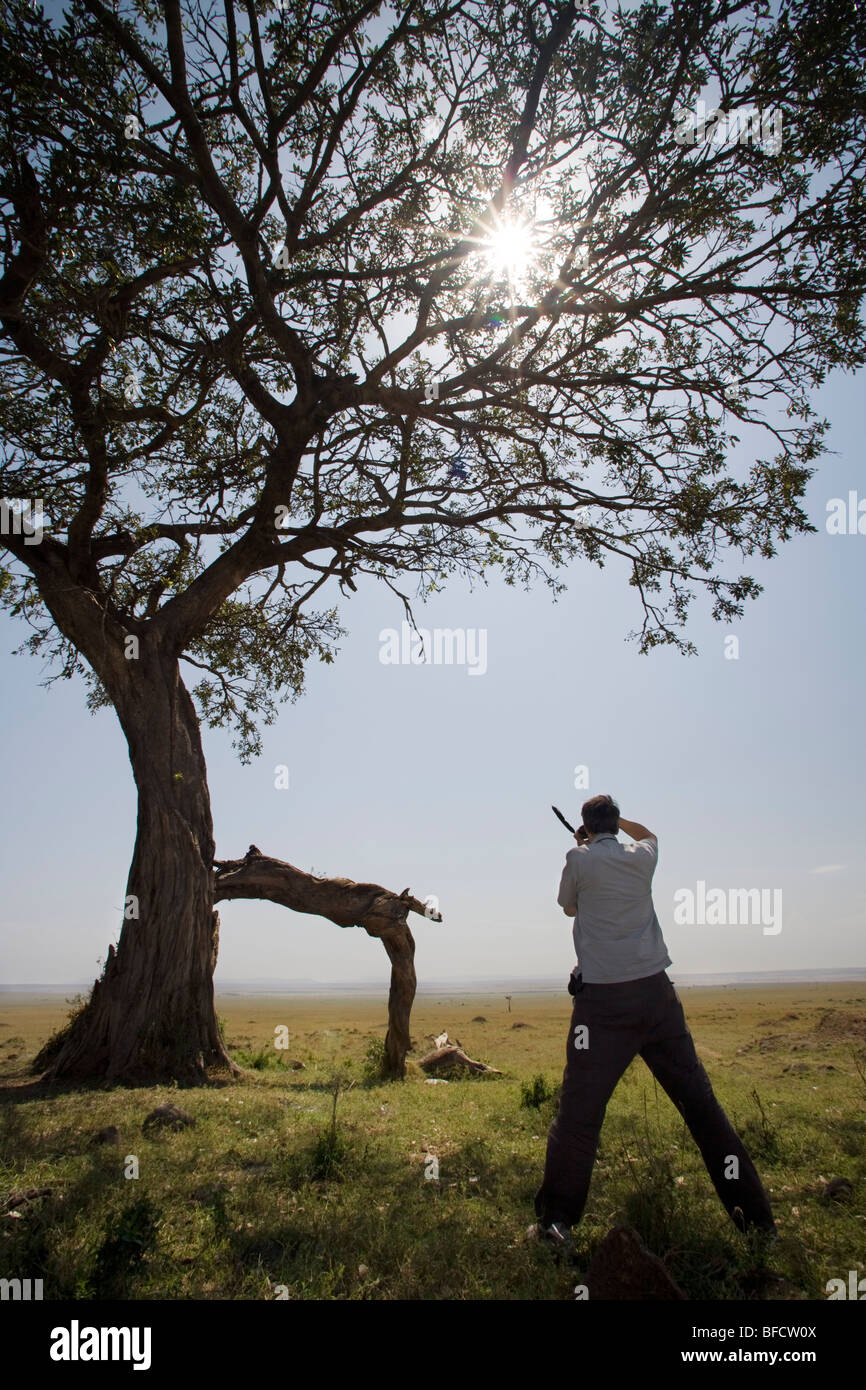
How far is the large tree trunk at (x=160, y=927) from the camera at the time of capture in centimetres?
1020

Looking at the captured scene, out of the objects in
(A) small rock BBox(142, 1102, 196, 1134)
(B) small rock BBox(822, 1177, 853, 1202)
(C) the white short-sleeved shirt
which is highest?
(C) the white short-sleeved shirt

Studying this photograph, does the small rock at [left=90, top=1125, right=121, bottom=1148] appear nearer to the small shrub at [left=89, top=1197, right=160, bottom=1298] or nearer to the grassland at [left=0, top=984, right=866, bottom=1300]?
the grassland at [left=0, top=984, right=866, bottom=1300]

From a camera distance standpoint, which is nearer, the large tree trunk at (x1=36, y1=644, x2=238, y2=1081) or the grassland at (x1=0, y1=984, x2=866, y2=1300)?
the grassland at (x1=0, y1=984, x2=866, y2=1300)

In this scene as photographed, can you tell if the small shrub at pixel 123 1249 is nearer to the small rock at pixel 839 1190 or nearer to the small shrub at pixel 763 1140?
the small rock at pixel 839 1190

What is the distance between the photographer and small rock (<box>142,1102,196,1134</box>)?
278 inches

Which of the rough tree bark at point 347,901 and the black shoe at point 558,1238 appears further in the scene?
the rough tree bark at point 347,901

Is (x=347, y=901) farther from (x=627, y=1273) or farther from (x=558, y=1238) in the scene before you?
(x=627, y=1273)

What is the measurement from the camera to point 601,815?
5543mm

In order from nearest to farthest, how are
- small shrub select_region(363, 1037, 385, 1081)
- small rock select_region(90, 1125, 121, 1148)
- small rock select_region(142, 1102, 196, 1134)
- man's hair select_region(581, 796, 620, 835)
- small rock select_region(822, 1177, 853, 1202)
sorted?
small rock select_region(822, 1177, 853, 1202) < man's hair select_region(581, 796, 620, 835) < small rock select_region(90, 1125, 121, 1148) < small rock select_region(142, 1102, 196, 1134) < small shrub select_region(363, 1037, 385, 1081)

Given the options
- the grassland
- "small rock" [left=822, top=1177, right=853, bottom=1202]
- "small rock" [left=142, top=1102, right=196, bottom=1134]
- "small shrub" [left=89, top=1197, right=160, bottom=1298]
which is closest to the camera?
"small shrub" [left=89, top=1197, right=160, bottom=1298]

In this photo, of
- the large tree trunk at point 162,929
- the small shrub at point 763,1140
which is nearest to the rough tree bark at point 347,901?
the large tree trunk at point 162,929

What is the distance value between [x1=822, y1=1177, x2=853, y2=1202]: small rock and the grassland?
5 cm

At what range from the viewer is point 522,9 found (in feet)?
28.9

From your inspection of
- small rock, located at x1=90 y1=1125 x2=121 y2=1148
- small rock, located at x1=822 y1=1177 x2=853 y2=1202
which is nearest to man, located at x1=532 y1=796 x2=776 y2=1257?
small rock, located at x1=822 y1=1177 x2=853 y2=1202
